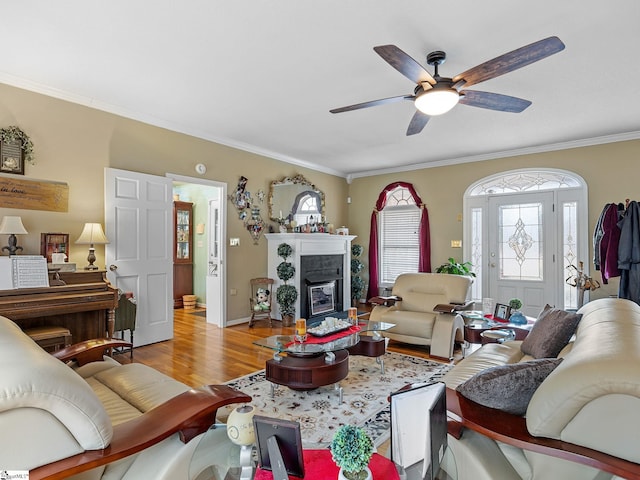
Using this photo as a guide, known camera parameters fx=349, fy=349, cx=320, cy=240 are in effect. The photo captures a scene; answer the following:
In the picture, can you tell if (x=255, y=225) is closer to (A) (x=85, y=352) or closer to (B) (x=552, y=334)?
(A) (x=85, y=352)

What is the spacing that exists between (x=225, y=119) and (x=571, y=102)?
13.2 ft

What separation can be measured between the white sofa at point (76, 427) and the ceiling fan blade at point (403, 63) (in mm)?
2108

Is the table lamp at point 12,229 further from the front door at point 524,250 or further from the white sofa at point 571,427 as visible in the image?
the front door at point 524,250

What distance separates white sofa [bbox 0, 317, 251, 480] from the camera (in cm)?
96

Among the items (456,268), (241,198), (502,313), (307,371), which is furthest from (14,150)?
(456,268)

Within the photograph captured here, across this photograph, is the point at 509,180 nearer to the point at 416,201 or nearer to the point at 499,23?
the point at 416,201

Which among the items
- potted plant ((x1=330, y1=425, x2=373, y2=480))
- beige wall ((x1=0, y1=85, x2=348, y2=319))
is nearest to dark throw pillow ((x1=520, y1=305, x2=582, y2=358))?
potted plant ((x1=330, y1=425, x2=373, y2=480))

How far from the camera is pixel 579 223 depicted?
532 centimetres

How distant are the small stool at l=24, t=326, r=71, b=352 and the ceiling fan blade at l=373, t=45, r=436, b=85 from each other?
11.4 ft

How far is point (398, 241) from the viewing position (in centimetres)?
725

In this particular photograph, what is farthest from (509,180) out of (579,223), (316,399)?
(316,399)

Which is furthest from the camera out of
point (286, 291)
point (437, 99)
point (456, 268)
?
point (456, 268)

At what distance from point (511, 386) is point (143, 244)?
13.7 ft

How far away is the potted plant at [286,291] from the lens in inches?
217
